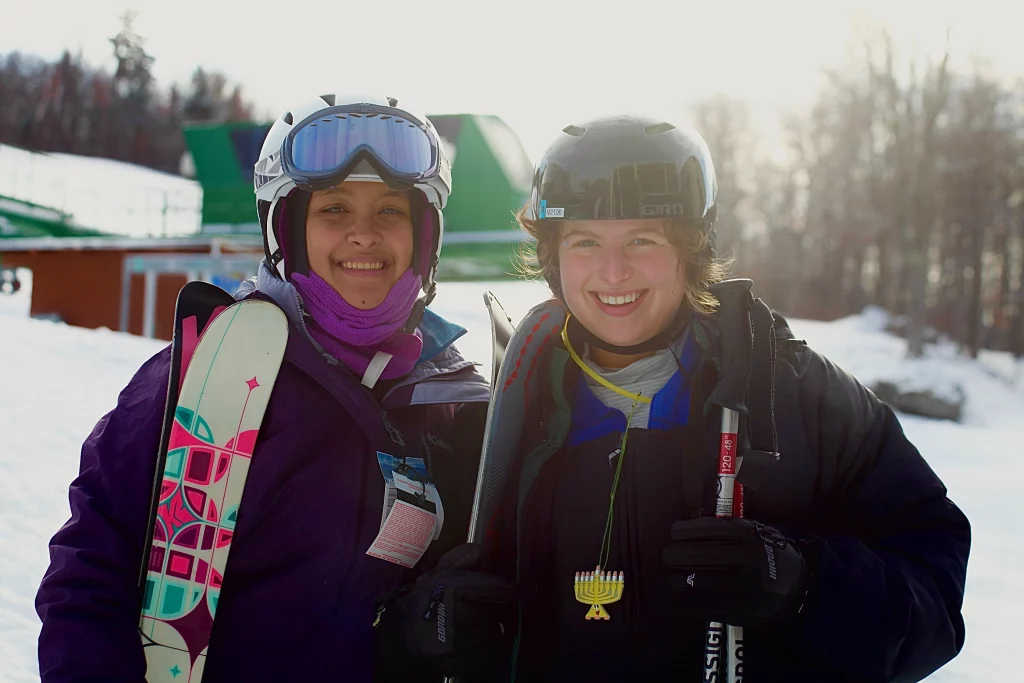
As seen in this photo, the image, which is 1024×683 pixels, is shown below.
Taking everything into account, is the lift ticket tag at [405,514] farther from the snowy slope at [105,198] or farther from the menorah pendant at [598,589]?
the snowy slope at [105,198]

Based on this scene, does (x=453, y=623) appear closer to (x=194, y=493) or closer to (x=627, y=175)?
(x=194, y=493)

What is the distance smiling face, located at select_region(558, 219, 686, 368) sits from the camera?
2.25 metres

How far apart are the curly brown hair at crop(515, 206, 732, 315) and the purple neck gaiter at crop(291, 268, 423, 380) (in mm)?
485

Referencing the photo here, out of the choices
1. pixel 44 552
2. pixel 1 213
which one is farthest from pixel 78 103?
pixel 44 552

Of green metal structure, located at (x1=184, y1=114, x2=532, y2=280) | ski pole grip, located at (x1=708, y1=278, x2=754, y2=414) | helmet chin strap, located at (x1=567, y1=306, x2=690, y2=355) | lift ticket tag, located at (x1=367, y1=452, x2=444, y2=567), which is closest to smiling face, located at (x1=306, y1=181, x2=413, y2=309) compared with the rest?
lift ticket tag, located at (x1=367, y1=452, x2=444, y2=567)

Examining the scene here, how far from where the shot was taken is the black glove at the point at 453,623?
83.4 inches

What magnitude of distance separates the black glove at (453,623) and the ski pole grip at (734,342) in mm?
775

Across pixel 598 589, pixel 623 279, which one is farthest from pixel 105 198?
pixel 598 589

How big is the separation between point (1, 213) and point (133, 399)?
23.8 meters

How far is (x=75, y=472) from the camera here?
535 cm

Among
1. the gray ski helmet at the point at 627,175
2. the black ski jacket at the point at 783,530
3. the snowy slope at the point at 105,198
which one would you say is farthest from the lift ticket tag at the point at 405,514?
the snowy slope at the point at 105,198

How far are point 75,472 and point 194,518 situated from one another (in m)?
3.84

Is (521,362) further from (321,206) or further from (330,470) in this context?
(321,206)

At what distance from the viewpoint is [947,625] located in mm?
1952
